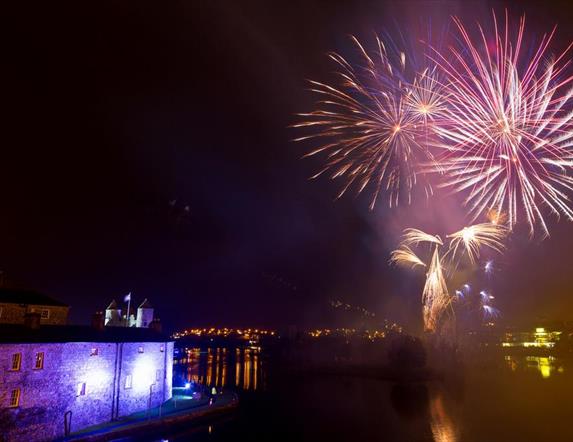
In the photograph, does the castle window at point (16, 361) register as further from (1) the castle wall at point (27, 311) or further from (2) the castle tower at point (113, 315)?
(2) the castle tower at point (113, 315)

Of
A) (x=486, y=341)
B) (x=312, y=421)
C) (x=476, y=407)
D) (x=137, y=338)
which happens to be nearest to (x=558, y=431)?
(x=476, y=407)

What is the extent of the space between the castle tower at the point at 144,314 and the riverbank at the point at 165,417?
904 centimetres

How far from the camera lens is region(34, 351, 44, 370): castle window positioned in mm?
23409

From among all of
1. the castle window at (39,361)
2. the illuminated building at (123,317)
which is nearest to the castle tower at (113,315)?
the illuminated building at (123,317)

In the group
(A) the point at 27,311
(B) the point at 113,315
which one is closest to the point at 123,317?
(B) the point at 113,315

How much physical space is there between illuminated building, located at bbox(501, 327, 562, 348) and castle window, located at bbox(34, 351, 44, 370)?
154837 mm

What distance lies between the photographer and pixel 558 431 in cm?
3431

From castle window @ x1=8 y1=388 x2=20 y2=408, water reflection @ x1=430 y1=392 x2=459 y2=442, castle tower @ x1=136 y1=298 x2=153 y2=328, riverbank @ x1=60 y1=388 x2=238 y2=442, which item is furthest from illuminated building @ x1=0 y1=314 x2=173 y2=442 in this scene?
water reflection @ x1=430 y1=392 x2=459 y2=442

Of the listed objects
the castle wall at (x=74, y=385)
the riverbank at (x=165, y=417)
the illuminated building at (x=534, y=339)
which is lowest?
the illuminated building at (x=534, y=339)

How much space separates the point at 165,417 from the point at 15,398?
34.1ft

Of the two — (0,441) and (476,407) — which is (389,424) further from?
(0,441)

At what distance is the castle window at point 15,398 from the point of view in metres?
21.9

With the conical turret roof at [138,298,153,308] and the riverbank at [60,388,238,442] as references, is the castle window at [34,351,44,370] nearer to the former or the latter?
the riverbank at [60,388,238,442]

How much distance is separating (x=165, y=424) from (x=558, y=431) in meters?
30.4
